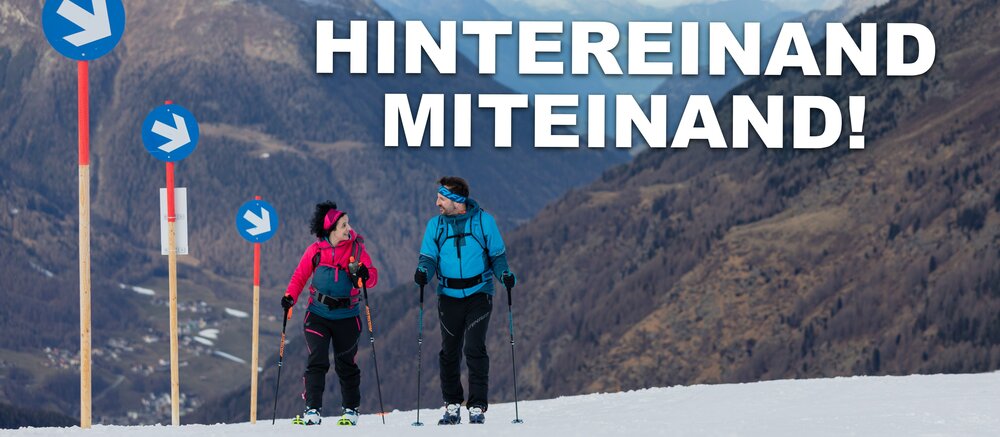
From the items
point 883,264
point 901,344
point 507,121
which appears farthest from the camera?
point 883,264

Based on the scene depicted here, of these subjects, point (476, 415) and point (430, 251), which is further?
point (476, 415)

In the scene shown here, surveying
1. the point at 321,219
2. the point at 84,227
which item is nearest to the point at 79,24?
the point at 84,227

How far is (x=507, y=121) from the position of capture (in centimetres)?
6594

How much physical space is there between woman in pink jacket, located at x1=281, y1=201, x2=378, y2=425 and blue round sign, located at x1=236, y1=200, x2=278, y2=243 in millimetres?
4097

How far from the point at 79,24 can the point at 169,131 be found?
3865 millimetres

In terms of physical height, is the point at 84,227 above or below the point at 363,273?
above

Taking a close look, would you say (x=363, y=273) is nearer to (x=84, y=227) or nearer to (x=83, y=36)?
(x=84, y=227)

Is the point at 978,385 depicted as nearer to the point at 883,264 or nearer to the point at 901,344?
the point at 901,344

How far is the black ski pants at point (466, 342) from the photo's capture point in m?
20.7

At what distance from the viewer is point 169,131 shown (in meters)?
22.4

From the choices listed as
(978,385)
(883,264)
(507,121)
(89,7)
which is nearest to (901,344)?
(883,264)

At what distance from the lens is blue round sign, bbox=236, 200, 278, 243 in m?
25.3

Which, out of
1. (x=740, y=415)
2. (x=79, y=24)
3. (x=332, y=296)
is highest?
(x=79, y=24)

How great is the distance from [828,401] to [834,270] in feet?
586
